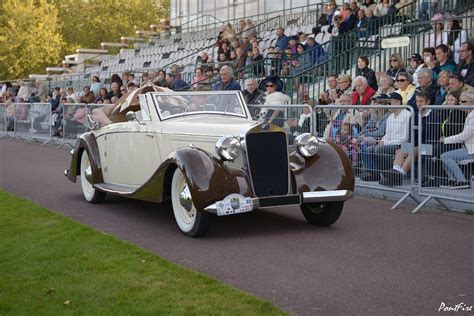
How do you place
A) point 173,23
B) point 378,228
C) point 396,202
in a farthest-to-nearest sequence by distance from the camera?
point 173,23
point 396,202
point 378,228

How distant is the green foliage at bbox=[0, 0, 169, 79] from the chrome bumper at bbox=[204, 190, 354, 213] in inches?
1728

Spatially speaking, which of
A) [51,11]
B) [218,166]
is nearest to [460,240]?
[218,166]

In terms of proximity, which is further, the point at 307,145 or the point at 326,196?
the point at 307,145

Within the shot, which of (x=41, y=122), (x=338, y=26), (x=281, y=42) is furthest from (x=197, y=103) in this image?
(x=41, y=122)

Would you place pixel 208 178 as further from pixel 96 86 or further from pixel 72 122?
pixel 96 86

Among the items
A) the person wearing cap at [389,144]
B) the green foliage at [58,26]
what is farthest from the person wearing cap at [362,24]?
the green foliage at [58,26]

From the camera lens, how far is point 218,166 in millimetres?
7820

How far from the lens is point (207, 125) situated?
28.4ft

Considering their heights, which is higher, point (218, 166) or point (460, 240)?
point (218, 166)

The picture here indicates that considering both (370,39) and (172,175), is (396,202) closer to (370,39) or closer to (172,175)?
(172,175)

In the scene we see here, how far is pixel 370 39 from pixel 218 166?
1176cm

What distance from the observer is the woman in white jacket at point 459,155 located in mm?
8969

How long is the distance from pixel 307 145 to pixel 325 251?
161 cm

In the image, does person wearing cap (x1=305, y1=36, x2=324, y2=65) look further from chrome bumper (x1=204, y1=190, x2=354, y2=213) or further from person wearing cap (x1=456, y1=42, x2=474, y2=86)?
chrome bumper (x1=204, y1=190, x2=354, y2=213)
